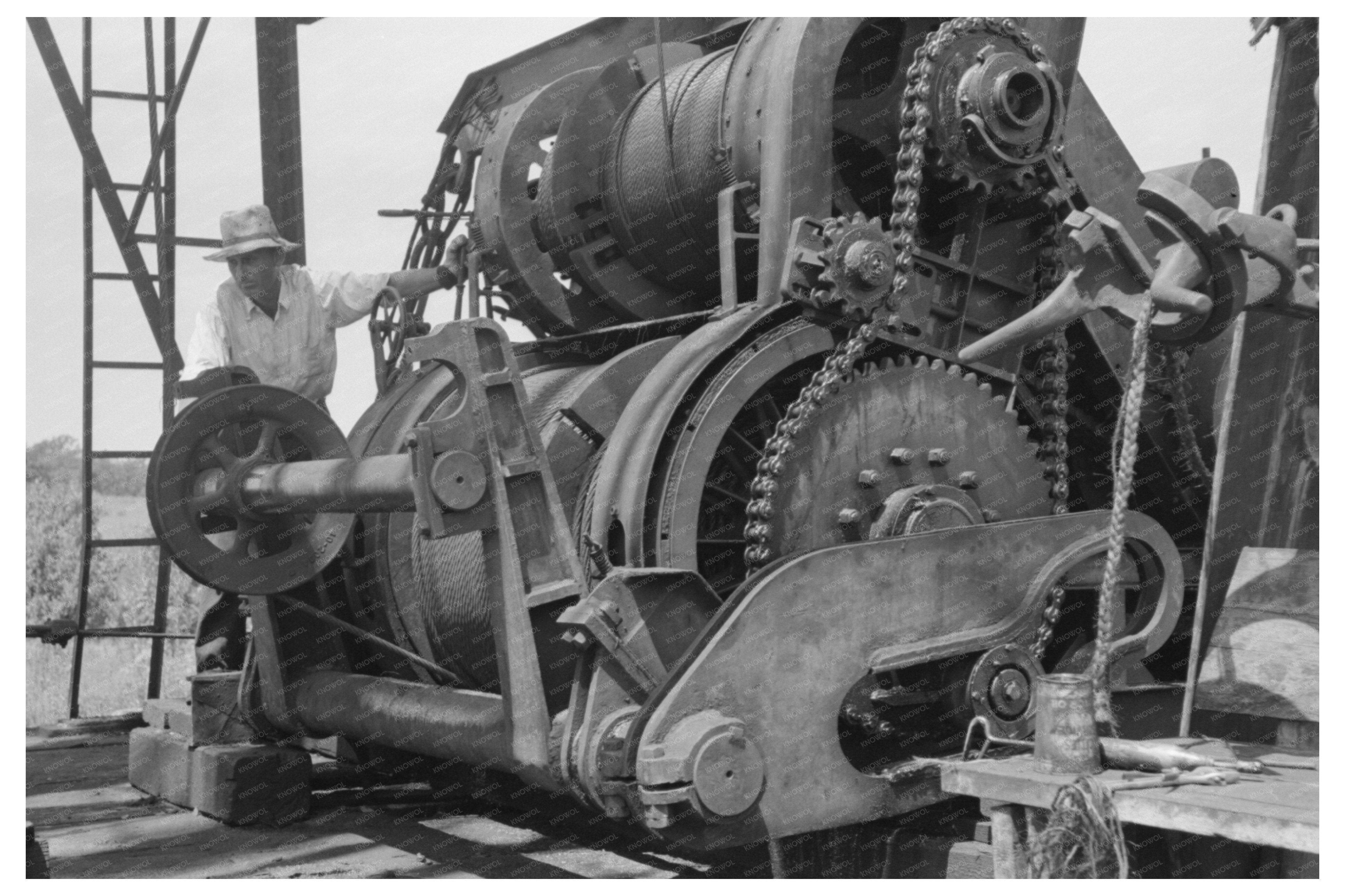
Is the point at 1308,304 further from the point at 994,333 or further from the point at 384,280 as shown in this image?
the point at 384,280

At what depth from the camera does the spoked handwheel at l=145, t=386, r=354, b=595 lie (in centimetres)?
623

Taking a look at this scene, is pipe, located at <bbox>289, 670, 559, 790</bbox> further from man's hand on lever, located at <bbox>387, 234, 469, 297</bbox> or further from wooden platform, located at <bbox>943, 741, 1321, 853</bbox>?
man's hand on lever, located at <bbox>387, 234, 469, 297</bbox>

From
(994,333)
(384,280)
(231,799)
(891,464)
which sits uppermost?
(384,280)

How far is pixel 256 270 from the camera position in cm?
718

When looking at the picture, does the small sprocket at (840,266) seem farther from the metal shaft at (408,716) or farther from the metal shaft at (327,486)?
the metal shaft at (408,716)

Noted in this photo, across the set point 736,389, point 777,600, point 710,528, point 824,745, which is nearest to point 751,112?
point 736,389

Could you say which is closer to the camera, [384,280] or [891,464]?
[891,464]

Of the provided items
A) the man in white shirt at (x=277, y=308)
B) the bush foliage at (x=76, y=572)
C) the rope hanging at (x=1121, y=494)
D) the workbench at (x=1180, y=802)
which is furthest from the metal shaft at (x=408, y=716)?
the bush foliage at (x=76, y=572)

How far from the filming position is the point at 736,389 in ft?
17.9

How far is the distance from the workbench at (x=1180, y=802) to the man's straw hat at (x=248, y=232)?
437cm

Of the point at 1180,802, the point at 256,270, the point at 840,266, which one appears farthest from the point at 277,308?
the point at 1180,802

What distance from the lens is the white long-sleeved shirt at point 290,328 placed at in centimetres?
720

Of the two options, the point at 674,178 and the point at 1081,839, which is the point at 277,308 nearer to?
the point at 674,178

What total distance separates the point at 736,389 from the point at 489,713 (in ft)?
5.10
